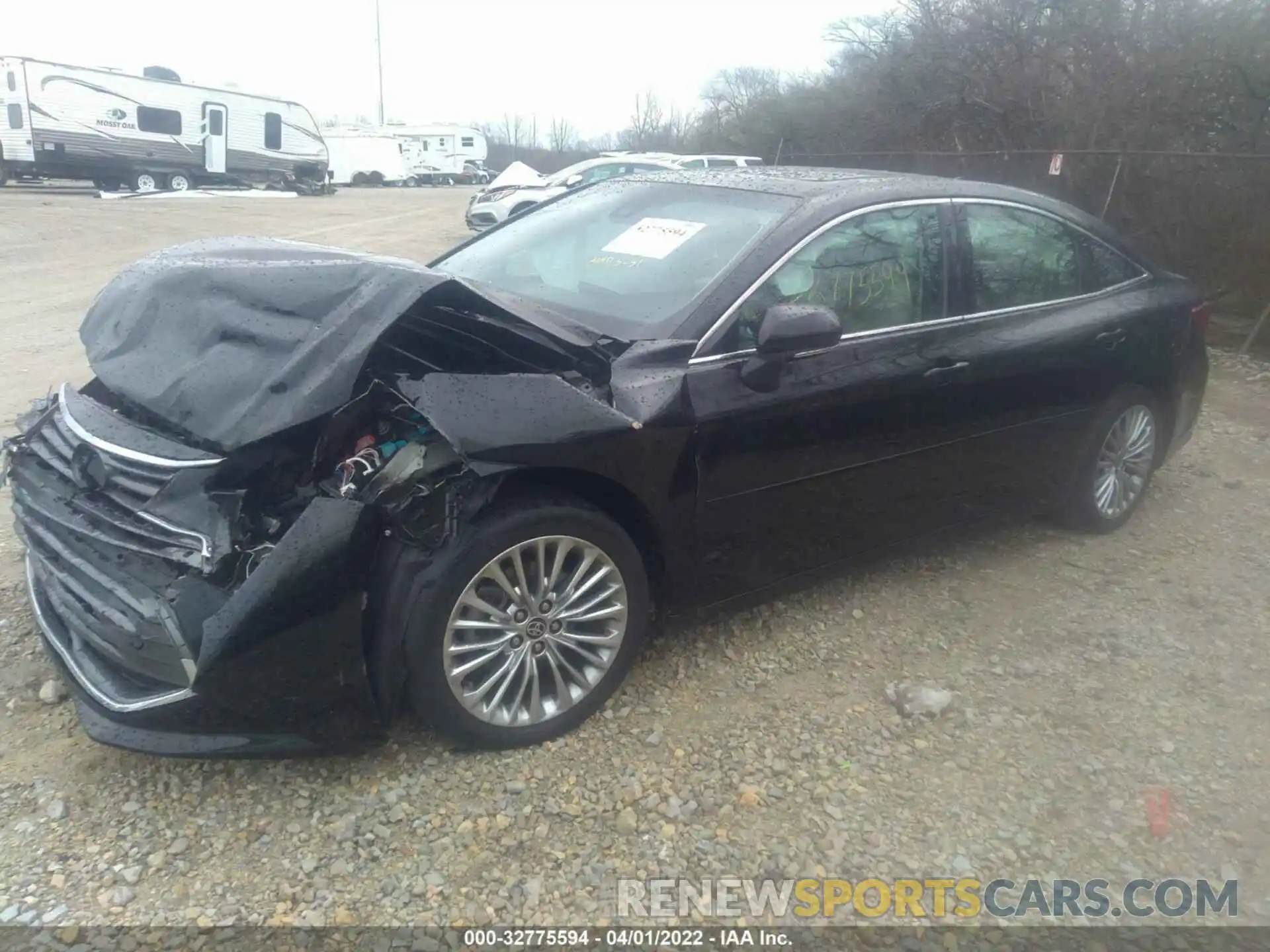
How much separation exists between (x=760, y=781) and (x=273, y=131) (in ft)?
99.8

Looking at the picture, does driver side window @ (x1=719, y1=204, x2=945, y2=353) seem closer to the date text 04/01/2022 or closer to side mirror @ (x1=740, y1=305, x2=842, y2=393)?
side mirror @ (x1=740, y1=305, x2=842, y2=393)

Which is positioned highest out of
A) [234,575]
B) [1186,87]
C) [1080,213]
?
[1186,87]

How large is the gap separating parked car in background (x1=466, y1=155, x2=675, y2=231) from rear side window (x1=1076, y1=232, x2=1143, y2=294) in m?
12.5

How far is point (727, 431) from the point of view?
10.0 feet

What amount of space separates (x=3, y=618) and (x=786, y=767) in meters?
2.80

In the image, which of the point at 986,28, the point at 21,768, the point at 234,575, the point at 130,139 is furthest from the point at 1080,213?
the point at 130,139

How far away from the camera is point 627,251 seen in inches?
141

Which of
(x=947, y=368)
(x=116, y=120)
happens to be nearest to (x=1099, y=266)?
(x=947, y=368)

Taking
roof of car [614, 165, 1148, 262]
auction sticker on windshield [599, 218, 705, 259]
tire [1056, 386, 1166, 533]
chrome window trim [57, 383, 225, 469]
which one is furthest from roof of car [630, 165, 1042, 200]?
chrome window trim [57, 383, 225, 469]

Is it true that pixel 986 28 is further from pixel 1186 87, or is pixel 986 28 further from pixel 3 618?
pixel 3 618

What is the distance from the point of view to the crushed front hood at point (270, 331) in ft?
8.50

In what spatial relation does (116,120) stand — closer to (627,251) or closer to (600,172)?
(600,172)

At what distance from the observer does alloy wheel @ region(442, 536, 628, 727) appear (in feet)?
8.77

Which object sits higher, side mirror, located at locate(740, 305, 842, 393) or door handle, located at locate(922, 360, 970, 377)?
side mirror, located at locate(740, 305, 842, 393)
